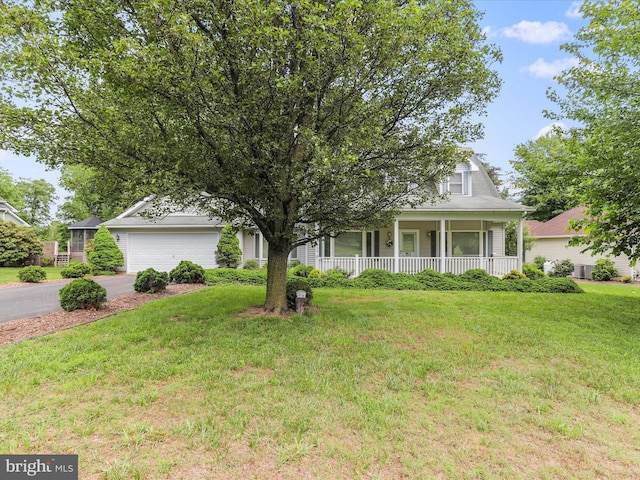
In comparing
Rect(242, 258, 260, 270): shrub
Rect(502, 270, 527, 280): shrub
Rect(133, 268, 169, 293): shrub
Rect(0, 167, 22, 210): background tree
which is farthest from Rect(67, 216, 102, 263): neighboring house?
Rect(502, 270, 527, 280): shrub

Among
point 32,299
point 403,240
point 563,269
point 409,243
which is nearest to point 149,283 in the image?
point 32,299

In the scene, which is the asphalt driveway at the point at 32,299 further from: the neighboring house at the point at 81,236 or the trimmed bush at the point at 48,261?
the trimmed bush at the point at 48,261

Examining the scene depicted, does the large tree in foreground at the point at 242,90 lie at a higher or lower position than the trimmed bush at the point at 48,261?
higher

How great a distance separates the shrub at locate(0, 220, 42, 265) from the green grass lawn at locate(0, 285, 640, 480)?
19.9 metres

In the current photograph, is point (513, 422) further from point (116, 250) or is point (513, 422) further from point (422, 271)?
point (116, 250)

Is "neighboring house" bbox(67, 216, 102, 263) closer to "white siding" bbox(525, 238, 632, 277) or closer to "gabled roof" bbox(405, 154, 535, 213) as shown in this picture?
"gabled roof" bbox(405, 154, 535, 213)

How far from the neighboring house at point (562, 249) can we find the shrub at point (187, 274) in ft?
59.2

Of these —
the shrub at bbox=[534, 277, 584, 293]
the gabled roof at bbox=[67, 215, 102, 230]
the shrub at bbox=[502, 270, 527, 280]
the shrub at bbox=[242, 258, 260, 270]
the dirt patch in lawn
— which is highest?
the gabled roof at bbox=[67, 215, 102, 230]

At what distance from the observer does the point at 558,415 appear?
3.12 m

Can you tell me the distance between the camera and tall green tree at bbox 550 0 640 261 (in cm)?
598

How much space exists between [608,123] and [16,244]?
28.0 meters

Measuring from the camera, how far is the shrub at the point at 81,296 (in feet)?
22.8

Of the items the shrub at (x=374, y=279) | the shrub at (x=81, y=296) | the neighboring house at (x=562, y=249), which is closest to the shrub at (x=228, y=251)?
the shrub at (x=374, y=279)

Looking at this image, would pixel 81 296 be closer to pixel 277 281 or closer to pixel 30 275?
pixel 277 281
